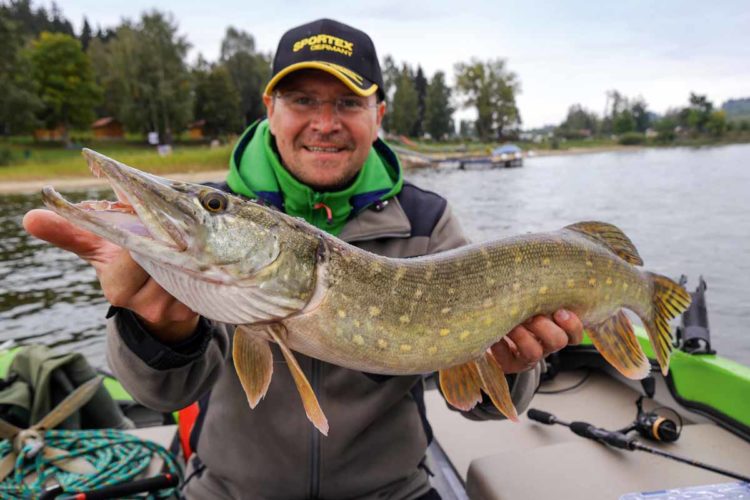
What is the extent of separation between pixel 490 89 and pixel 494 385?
71.9m

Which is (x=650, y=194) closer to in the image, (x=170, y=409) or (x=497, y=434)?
(x=497, y=434)

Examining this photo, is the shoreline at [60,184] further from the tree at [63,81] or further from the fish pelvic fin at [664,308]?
the fish pelvic fin at [664,308]

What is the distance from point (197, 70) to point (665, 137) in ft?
217

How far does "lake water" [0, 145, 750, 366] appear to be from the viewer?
760cm

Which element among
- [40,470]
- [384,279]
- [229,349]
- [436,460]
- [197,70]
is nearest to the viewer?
[384,279]

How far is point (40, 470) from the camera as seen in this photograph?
2.28 metres

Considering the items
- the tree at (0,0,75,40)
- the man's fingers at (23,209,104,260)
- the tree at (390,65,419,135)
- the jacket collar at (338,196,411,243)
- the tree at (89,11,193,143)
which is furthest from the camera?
the tree at (390,65,419,135)

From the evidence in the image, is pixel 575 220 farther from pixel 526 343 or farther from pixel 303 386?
pixel 303 386

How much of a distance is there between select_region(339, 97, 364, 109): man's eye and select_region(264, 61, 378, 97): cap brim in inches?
3.2

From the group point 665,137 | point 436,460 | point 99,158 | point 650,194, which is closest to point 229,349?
point 99,158

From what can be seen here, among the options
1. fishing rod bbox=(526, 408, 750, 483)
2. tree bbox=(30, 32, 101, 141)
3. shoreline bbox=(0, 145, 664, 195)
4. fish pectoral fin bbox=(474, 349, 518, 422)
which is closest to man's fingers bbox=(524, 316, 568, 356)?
fish pectoral fin bbox=(474, 349, 518, 422)

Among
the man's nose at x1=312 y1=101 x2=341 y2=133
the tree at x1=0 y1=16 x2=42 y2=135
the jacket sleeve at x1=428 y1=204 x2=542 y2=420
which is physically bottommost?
the jacket sleeve at x1=428 y1=204 x2=542 y2=420

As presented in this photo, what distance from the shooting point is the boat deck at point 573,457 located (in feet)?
7.25

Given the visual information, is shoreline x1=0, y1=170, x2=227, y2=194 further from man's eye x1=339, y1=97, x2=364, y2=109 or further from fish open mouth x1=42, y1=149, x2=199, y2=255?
fish open mouth x1=42, y1=149, x2=199, y2=255
